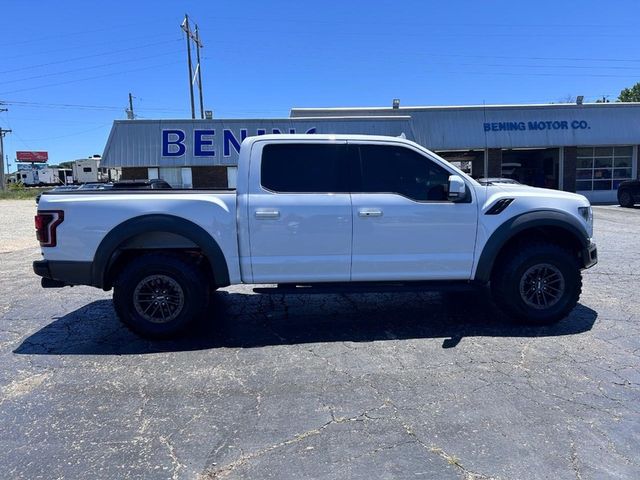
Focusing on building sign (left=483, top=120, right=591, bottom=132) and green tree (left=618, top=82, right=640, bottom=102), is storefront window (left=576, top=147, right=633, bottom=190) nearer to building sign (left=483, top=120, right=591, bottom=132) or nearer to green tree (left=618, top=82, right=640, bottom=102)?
building sign (left=483, top=120, right=591, bottom=132)

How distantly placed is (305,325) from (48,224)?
2881mm

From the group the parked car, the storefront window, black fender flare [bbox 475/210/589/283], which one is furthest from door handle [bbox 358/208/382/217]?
the storefront window

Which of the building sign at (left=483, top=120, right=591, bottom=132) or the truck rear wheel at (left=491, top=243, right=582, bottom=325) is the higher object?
the building sign at (left=483, top=120, right=591, bottom=132)

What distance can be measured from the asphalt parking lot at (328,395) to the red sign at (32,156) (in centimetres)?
11017

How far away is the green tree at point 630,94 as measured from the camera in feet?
219

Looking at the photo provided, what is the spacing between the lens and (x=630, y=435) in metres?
3.27

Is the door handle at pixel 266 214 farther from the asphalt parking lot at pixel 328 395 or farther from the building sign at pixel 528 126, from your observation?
the building sign at pixel 528 126

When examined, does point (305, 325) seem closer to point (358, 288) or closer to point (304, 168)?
point (358, 288)

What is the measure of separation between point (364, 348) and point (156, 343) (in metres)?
2.16

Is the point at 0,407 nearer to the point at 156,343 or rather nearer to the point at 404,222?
the point at 156,343

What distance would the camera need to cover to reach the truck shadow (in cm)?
513

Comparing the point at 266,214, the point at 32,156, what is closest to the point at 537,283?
the point at 266,214

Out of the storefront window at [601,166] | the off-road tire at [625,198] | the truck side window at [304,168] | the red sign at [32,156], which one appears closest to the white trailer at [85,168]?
the red sign at [32,156]

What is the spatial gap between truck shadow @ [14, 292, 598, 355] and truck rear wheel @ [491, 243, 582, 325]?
198 mm
